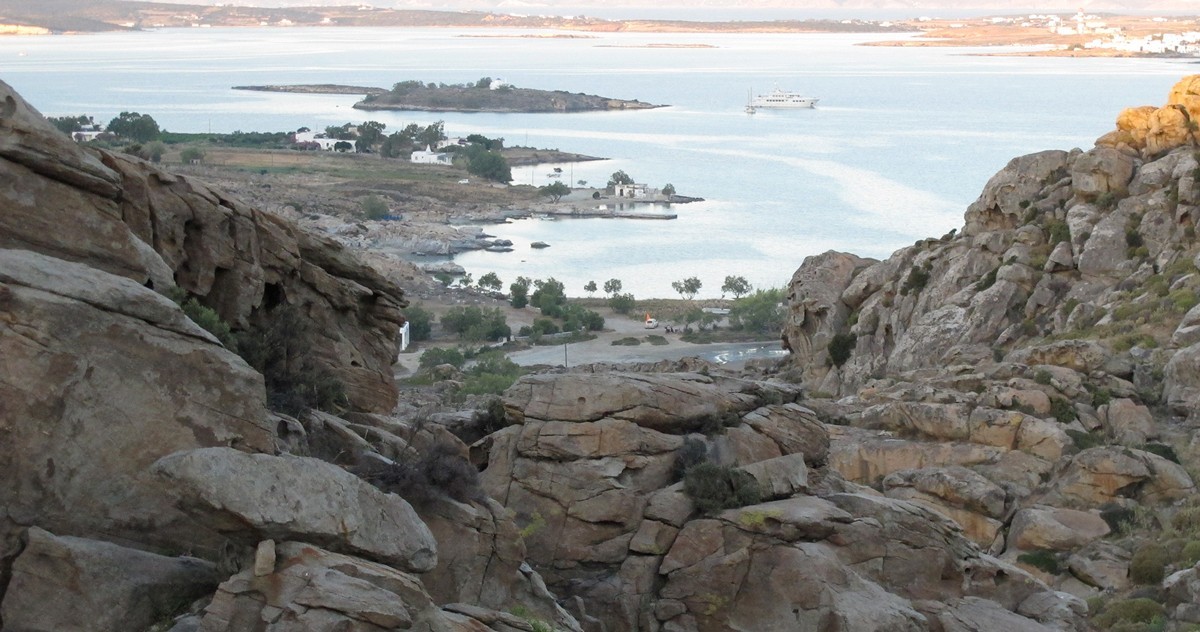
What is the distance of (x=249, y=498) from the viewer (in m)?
10.6

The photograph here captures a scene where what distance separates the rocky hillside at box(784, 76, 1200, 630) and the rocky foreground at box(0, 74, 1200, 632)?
0.08 metres

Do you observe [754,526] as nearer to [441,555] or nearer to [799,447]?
[799,447]

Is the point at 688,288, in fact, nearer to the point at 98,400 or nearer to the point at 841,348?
the point at 841,348

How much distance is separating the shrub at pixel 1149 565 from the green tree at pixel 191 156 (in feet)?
386

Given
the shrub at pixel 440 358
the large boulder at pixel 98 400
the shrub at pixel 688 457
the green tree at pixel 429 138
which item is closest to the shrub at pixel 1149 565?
the shrub at pixel 688 457

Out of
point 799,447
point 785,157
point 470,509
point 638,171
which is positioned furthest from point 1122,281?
point 785,157

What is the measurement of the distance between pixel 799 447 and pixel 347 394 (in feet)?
18.6

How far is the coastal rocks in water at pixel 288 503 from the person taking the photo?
10.5 metres

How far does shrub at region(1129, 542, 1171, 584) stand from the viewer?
1862 cm

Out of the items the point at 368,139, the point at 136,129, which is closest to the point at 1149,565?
the point at 136,129

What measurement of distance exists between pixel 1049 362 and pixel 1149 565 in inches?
322

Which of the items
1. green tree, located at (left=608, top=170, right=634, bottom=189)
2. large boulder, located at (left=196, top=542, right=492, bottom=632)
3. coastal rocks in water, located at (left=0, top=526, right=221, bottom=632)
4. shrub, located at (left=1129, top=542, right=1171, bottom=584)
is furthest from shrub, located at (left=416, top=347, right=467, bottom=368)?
green tree, located at (left=608, top=170, right=634, bottom=189)

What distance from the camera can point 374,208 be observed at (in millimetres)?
111750

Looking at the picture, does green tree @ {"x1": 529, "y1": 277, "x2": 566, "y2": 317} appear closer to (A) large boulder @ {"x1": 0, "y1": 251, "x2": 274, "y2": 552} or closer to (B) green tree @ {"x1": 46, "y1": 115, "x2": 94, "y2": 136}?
(A) large boulder @ {"x1": 0, "y1": 251, "x2": 274, "y2": 552}
